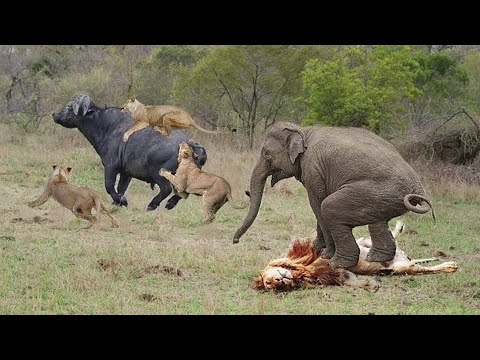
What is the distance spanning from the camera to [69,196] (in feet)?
37.3

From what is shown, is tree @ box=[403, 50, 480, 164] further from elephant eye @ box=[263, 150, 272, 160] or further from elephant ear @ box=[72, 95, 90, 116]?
elephant eye @ box=[263, 150, 272, 160]

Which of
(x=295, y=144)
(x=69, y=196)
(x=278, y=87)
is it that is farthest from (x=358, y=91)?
(x=295, y=144)

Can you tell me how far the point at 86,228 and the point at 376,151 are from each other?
473 centimetres

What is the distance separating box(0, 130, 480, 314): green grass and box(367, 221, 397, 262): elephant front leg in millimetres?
248

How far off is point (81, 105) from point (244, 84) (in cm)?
1053

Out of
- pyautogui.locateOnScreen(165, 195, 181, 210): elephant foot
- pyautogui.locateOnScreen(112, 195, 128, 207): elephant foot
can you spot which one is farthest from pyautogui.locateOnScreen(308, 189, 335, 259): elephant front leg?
pyautogui.locateOnScreen(112, 195, 128, 207): elephant foot

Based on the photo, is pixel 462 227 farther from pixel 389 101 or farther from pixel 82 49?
pixel 82 49

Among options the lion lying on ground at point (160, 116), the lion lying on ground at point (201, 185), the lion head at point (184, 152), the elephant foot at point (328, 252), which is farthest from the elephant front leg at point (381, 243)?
the lion head at point (184, 152)

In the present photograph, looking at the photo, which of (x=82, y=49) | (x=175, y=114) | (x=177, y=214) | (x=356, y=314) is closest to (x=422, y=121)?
(x=177, y=214)

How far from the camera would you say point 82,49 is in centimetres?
3238

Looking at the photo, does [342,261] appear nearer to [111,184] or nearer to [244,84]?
[111,184]

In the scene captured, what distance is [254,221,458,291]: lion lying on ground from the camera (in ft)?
27.7

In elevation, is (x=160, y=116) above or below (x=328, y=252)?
above

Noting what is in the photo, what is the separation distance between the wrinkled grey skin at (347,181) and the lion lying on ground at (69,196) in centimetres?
313
